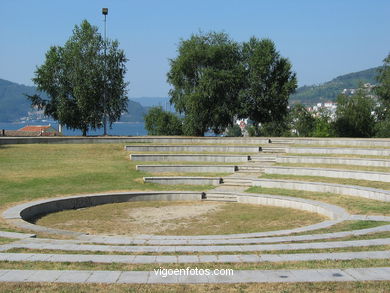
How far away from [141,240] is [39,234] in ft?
9.05

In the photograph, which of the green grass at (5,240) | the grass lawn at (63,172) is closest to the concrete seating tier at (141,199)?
the grass lawn at (63,172)

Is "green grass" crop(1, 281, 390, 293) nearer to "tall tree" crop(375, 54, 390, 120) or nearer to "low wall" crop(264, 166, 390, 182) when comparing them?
"low wall" crop(264, 166, 390, 182)

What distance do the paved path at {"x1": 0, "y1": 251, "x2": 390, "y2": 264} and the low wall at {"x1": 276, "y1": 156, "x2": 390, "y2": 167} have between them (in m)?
15.6

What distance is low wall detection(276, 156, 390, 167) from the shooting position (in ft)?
74.9

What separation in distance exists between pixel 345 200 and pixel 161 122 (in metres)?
67.3

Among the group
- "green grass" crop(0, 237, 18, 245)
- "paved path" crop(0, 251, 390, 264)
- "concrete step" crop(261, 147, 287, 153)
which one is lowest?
"green grass" crop(0, 237, 18, 245)

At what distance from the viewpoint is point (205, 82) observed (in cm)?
4059

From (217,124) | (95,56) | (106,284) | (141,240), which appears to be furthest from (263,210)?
(95,56)

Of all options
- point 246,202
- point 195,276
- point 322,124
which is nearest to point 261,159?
point 246,202

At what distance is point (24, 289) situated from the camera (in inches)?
253

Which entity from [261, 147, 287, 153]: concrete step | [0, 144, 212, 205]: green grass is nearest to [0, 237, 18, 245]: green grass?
[0, 144, 212, 205]: green grass

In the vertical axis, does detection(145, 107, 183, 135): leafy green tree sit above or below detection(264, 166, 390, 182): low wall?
above

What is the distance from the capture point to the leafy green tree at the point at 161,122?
77062 millimetres

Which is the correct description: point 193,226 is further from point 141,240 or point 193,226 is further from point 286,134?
point 286,134
